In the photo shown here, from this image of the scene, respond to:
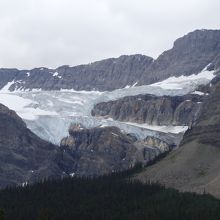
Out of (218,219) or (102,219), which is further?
(102,219)

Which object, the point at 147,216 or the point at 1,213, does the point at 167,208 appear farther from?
the point at 1,213

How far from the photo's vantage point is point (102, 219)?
198875 mm

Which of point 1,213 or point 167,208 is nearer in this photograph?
point 1,213

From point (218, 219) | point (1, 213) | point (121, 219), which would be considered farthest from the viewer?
point (121, 219)

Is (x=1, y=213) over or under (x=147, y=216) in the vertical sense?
over

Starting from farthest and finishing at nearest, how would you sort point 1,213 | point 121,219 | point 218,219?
point 121,219 < point 218,219 < point 1,213

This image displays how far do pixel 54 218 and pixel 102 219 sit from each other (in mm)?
13540

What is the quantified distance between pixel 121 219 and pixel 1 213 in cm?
10874

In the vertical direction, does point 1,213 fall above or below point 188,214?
above

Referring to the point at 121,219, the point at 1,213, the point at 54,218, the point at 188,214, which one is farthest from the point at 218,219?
the point at 1,213

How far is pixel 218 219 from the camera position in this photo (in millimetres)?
181250

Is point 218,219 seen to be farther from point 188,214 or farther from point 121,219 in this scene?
point 121,219

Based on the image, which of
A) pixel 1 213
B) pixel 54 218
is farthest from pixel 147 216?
pixel 1 213

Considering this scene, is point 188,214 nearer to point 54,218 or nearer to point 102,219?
point 102,219
